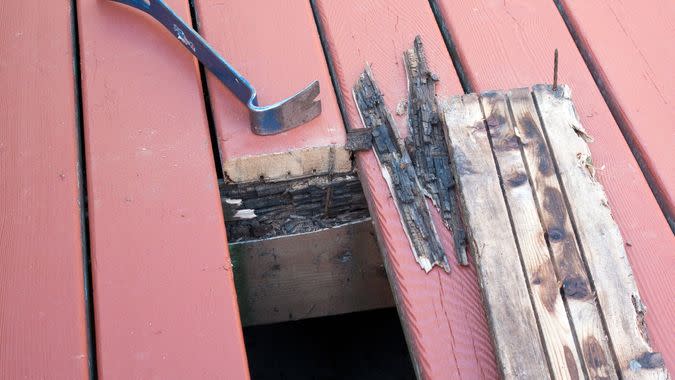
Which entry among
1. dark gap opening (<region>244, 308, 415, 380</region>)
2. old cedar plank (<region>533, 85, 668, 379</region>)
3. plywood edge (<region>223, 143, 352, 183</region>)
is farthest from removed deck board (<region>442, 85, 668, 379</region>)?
dark gap opening (<region>244, 308, 415, 380</region>)

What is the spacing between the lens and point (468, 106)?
5.23ft

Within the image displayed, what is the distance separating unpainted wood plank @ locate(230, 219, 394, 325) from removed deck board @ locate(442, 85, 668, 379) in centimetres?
45

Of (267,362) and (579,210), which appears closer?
(579,210)

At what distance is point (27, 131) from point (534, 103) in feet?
3.82

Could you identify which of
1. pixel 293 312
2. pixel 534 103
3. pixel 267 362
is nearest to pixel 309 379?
pixel 267 362

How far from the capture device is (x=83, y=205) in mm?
1544

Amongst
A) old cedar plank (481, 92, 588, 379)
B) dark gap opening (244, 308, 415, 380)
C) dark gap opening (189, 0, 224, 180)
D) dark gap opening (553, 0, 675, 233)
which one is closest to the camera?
old cedar plank (481, 92, 588, 379)

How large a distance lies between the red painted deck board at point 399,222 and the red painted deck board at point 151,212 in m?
0.34

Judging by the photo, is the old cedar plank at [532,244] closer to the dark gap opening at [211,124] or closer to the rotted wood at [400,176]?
the rotted wood at [400,176]

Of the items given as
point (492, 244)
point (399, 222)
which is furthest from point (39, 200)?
point (492, 244)

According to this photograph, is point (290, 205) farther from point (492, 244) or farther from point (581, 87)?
point (581, 87)

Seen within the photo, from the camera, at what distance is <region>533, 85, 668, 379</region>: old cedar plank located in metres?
1.28

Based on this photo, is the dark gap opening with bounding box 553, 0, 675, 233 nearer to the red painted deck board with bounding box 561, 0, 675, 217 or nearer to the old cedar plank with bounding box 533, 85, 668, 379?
the red painted deck board with bounding box 561, 0, 675, 217

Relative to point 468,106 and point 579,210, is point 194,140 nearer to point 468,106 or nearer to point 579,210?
point 468,106
